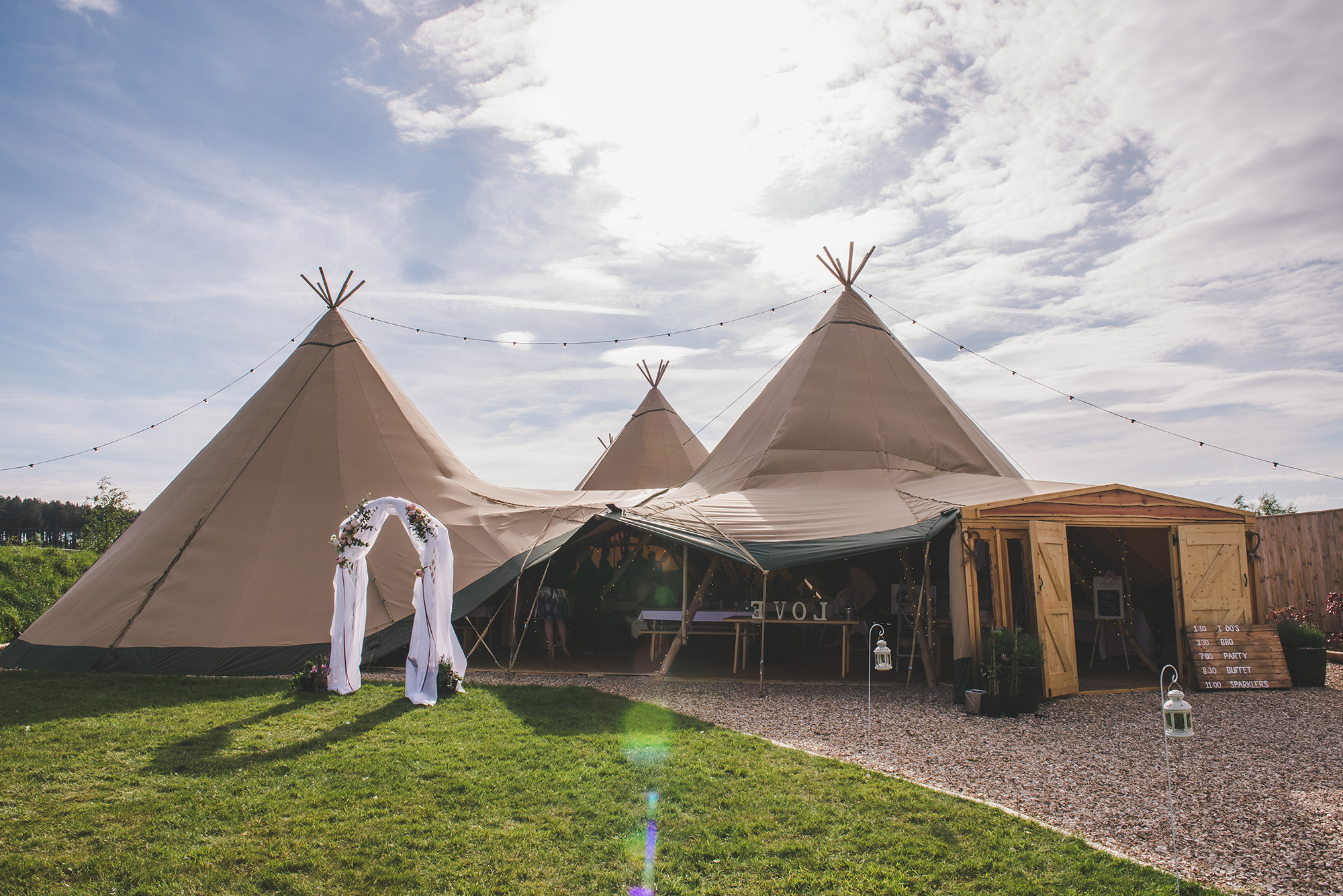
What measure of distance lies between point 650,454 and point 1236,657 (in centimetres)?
1215

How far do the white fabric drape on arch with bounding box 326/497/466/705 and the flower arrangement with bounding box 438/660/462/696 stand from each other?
7 centimetres

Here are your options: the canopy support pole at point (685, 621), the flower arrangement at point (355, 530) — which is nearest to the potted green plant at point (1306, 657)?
the canopy support pole at point (685, 621)

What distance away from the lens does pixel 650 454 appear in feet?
58.6

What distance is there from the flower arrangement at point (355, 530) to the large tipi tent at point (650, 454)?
1066 centimetres

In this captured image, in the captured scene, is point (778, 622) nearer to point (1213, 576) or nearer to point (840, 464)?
point (840, 464)

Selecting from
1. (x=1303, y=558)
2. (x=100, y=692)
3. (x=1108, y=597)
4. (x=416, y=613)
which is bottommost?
(x=100, y=692)

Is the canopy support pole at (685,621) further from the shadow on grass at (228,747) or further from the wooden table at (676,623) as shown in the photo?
the shadow on grass at (228,747)

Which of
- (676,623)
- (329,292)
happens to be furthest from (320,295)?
(676,623)

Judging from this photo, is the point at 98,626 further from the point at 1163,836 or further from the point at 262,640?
the point at 1163,836

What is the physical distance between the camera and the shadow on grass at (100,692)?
554 centimetres

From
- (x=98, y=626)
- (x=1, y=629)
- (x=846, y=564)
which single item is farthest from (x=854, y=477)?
(x=1, y=629)

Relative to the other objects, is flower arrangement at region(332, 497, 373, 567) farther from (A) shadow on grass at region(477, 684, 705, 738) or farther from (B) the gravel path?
(B) the gravel path

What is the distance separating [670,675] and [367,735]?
355 cm

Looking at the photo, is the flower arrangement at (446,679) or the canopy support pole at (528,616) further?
the canopy support pole at (528,616)
